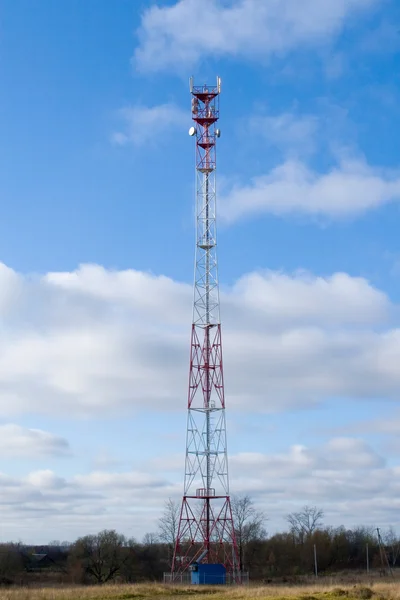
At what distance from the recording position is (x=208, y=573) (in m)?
57.9

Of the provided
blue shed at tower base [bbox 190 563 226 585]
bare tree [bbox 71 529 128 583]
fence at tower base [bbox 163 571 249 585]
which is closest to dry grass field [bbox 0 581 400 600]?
blue shed at tower base [bbox 190 563 226 585]

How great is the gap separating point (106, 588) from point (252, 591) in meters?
9.44

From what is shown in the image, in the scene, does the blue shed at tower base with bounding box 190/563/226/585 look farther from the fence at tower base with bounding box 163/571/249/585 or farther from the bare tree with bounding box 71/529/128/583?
the bare tree with bounding box 71/529/128/583

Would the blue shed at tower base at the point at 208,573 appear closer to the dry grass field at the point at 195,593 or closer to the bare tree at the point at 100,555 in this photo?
the dry grass field at the point at 195,593

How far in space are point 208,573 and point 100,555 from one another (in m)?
33.8

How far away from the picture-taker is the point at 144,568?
90.6 m

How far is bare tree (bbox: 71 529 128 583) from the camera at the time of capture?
8506cm

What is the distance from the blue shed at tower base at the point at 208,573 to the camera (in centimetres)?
5762

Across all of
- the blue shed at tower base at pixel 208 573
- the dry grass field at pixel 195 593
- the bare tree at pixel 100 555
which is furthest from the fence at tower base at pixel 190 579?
the bare tree at pixel 100 555

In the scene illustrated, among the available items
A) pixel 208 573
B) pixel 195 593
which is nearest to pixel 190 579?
pixel 208 573

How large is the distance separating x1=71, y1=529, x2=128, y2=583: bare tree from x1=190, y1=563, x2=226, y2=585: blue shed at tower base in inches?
995

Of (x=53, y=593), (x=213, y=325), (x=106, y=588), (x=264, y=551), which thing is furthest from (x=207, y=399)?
(x=264, y=551)

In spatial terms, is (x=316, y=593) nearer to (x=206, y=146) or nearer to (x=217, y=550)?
(x=217, y=550)

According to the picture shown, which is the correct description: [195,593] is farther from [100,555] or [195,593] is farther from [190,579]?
[100,555]
